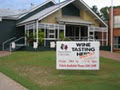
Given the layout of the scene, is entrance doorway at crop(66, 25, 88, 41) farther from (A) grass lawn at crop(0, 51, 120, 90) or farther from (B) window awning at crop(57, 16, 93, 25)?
(A) grass lawn at crop(0, 51, 120, 90)

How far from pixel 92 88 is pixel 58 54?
375 centimetres

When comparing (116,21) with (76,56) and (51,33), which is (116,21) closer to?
(51,33)

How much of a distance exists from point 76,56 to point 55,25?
15593mm

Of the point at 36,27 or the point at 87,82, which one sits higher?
the point at 36,27

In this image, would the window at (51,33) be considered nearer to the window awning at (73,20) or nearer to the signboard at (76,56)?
the window awning at (73,20)

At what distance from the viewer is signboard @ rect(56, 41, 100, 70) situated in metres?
12.0

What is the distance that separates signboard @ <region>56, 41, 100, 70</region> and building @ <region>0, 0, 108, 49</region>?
42.8 ft

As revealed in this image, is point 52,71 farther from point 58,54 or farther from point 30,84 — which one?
point 30,84

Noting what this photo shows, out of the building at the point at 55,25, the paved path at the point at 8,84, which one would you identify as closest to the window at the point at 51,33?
the building at the point at 55,25

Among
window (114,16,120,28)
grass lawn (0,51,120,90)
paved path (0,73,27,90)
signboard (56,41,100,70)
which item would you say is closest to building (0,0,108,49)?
window (114,16,120,28)

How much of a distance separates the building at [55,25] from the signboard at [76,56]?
1306 centimetres

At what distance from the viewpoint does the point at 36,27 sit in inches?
1007

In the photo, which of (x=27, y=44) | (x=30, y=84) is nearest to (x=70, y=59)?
(x=30, y=84)

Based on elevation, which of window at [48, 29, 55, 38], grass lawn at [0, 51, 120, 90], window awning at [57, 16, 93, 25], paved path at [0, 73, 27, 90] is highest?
window awning at [57, 16, 93, 25]
